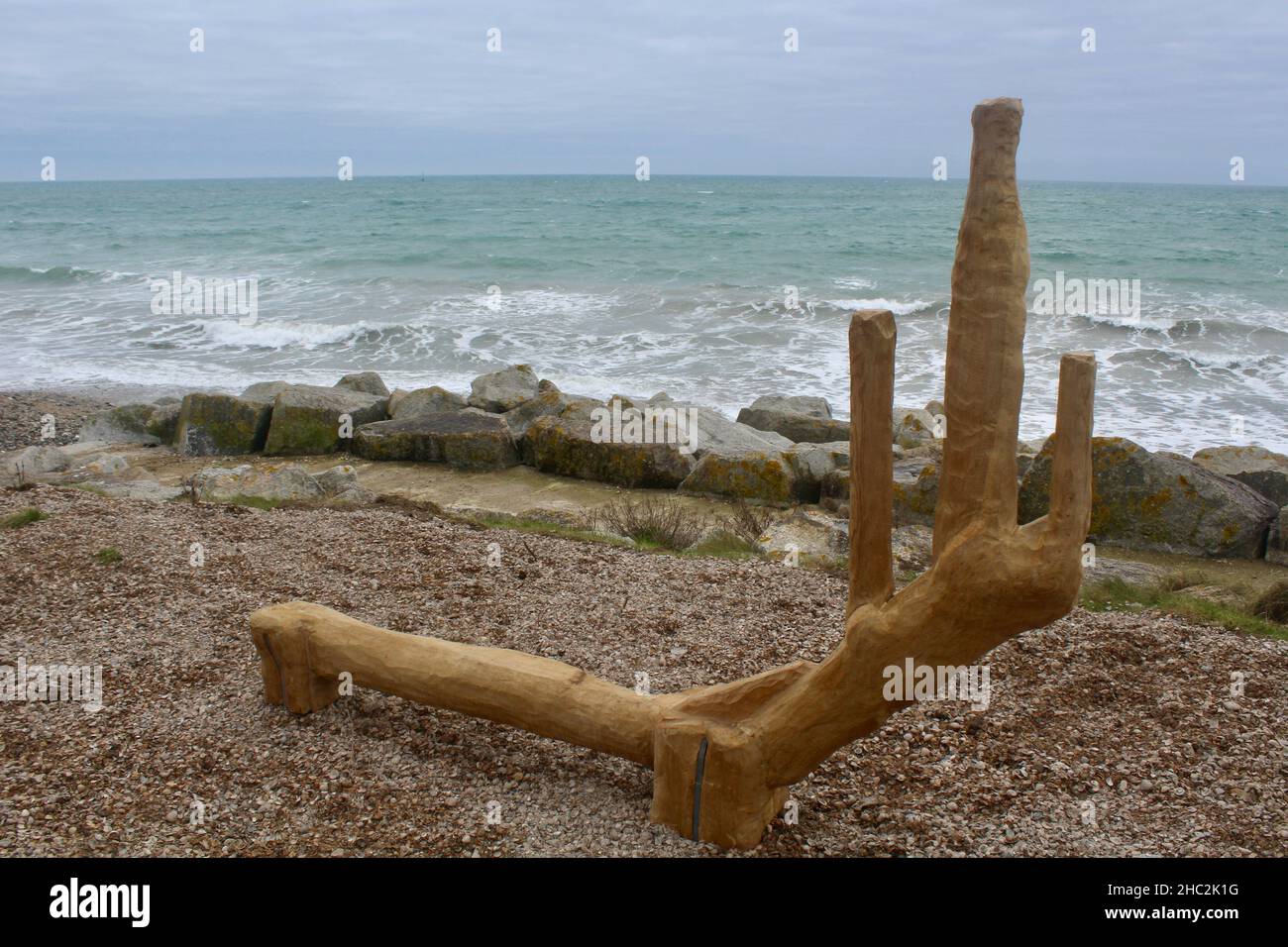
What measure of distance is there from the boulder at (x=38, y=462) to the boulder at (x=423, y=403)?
3.93m

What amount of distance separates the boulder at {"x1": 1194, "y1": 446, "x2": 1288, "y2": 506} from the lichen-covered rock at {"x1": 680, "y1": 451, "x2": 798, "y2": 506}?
172 inches

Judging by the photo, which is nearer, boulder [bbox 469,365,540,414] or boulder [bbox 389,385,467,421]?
boulder [bbox 389,385,467,421]

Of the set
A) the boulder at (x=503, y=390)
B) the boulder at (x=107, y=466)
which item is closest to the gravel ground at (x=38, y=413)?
the boulder at (x=107, y=466)

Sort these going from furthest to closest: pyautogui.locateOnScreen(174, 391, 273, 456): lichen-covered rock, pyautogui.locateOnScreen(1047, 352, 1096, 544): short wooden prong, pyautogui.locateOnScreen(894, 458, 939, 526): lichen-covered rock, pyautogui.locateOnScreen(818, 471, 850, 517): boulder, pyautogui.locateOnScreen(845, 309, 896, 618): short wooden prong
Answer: pyautogui.locateOnScreen(174, 391, 273, 456): lichen-covered rock → pyautogui.locateOnScreen(818, 471, 850, 517): boulder → pyautogui.locateOnScreen(894, 458, 939, 526): lichen-covered rock → pyautogui.locateOnScreen(845, 309, 896, 618): short wooden prong → pyautogui.locateOnScreen(1047, 352, 1096, 544): short wooden prong

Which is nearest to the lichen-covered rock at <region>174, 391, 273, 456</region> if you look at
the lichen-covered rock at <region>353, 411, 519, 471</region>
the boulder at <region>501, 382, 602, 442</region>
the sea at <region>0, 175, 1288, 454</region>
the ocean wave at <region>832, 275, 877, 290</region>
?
the lichen-covered rock at <region>353, 411, 519, 471</region>

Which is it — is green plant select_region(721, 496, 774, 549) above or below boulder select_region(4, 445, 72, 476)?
below

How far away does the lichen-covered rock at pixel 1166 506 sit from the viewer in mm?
8438

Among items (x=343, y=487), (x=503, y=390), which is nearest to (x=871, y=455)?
(x=343, y=487)

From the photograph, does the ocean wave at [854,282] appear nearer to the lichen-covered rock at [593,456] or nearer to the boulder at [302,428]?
the lichen-covered rock at [593,456]

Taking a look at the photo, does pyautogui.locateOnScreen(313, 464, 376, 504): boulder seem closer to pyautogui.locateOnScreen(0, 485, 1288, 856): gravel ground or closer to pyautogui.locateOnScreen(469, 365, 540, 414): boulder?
pyautogui.locateOnScreen(0, 485, 1288, 856): gravel ground

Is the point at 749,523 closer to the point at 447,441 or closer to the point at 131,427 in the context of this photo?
the point at 447,441

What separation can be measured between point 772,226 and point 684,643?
4225 cm

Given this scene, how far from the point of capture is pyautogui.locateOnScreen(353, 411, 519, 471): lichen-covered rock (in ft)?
36.9

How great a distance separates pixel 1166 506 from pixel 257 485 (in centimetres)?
861
